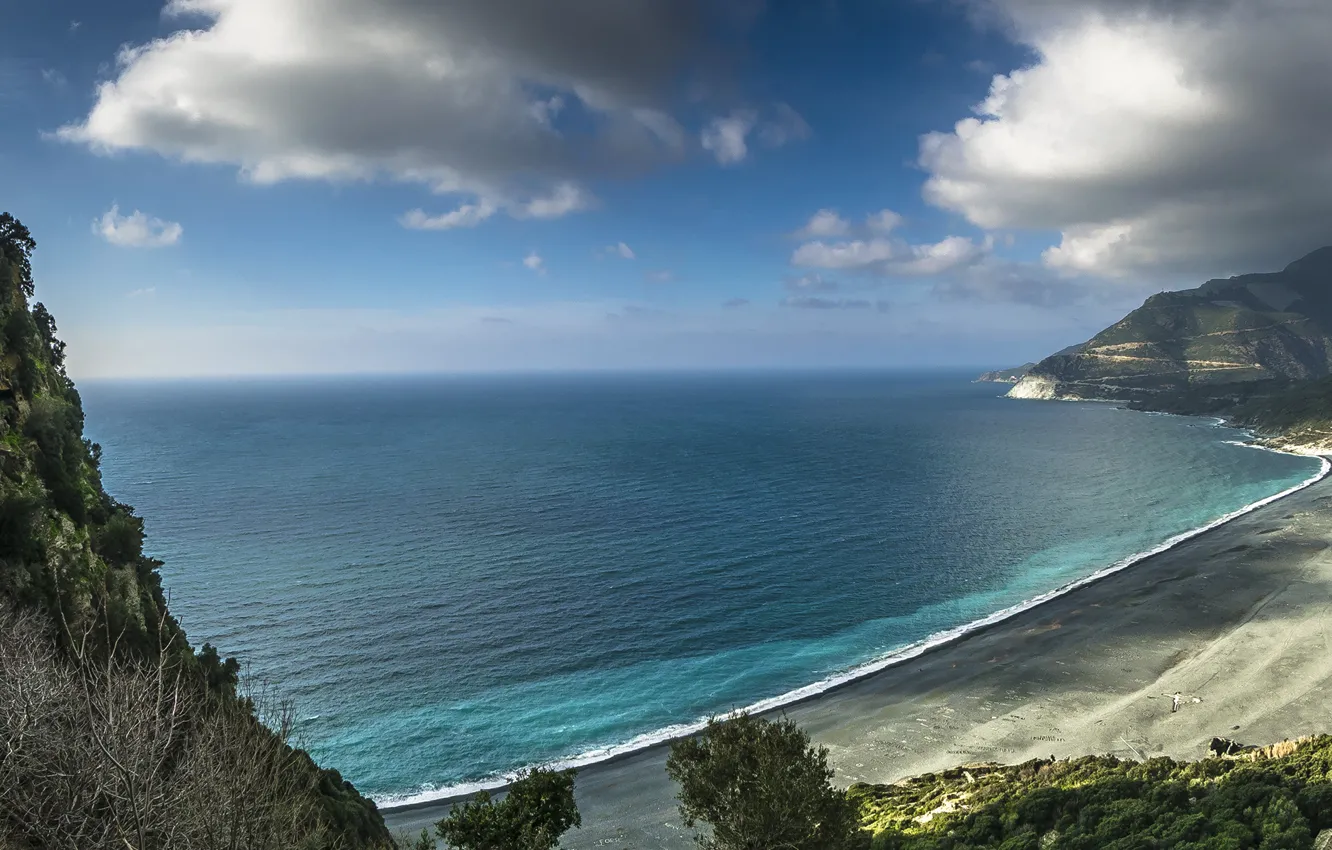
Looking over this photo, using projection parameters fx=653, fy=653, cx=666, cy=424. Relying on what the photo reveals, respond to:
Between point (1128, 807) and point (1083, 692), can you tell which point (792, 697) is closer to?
point (1083, 692)

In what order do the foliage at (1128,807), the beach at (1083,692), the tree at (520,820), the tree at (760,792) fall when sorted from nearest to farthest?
the tree at (760,792) → the tree at (520,820) → the foliage at (1128,807) → the beach at (1083,692)

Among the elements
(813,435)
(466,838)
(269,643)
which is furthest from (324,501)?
(813,435)

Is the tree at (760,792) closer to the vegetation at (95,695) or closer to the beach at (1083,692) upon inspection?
the vegetation at (95,695)

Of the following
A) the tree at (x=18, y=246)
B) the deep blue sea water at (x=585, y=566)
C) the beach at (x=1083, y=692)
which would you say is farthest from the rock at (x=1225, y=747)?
the tree at (x=18, y=246)

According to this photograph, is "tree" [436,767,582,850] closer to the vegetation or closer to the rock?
the vegetation

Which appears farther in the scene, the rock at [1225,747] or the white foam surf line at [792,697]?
the white foam surf line at [792,697]

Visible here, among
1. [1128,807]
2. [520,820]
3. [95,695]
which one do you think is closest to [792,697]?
[1128,807]

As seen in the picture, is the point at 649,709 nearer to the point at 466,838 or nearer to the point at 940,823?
the point at 940,823

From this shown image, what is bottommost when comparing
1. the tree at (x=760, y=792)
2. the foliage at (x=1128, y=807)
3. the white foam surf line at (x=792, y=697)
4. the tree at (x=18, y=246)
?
the white foam surf line at (x=792, y=697)
